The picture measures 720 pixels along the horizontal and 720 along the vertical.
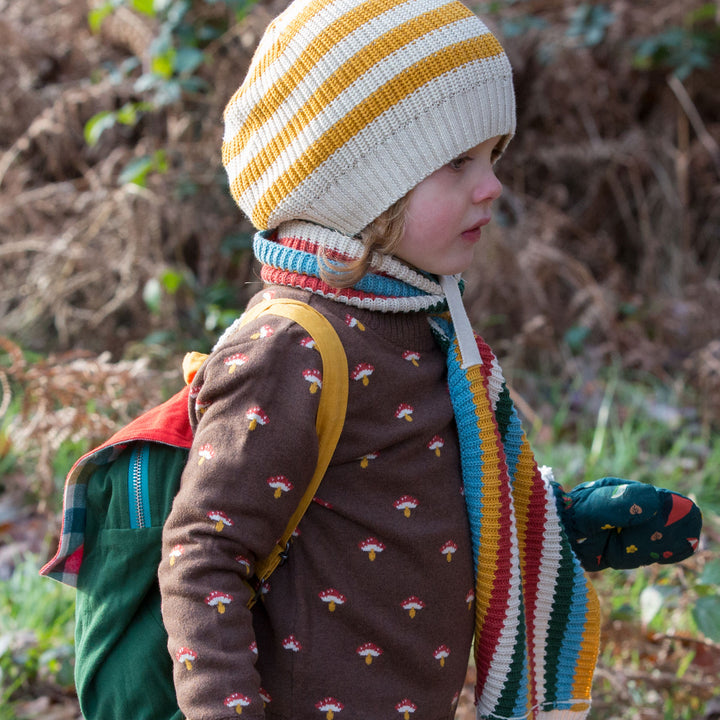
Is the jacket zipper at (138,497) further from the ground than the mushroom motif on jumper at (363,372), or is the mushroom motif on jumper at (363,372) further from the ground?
the mushroom motif on jumper at (363,372)

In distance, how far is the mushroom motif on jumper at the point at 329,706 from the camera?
4.67 feet

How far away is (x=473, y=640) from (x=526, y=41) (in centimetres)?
418

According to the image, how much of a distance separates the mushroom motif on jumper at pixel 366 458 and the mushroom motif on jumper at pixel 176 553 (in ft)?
1.03

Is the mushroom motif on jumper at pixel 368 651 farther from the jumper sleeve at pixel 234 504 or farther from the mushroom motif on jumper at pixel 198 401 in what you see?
the mushroom motif on jumper at pixel 198 401

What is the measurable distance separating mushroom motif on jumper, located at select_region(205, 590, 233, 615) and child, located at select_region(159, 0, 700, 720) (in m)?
0.02

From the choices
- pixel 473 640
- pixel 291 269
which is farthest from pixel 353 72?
pixel 473 640

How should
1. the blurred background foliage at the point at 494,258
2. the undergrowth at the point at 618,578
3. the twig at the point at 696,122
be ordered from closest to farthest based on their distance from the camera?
1. the undergrowth at the point at 618,578
2. the blurred background foliage at the point at 494,258
3. the twig at the point at 696,122

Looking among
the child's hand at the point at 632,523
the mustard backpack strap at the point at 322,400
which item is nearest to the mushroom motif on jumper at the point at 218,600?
the mustard backpack strap at the point at 322,400

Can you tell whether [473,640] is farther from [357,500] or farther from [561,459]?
[561,459]

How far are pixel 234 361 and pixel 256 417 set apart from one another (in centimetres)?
10

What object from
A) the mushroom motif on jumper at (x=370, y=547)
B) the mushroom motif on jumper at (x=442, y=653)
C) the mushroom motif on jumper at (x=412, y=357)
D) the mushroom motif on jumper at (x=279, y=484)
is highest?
the mushroom motif on jumper at (x=412, y=357)

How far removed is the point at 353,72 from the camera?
147cm

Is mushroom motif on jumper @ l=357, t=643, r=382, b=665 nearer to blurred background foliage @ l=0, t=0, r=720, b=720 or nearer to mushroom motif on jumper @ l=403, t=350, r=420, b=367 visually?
mushroom motif on jumper @ l=403, t=350, r=420, b=367

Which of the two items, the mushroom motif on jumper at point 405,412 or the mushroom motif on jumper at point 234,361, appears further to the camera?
the mushroom motif on jumper at point 405,412
